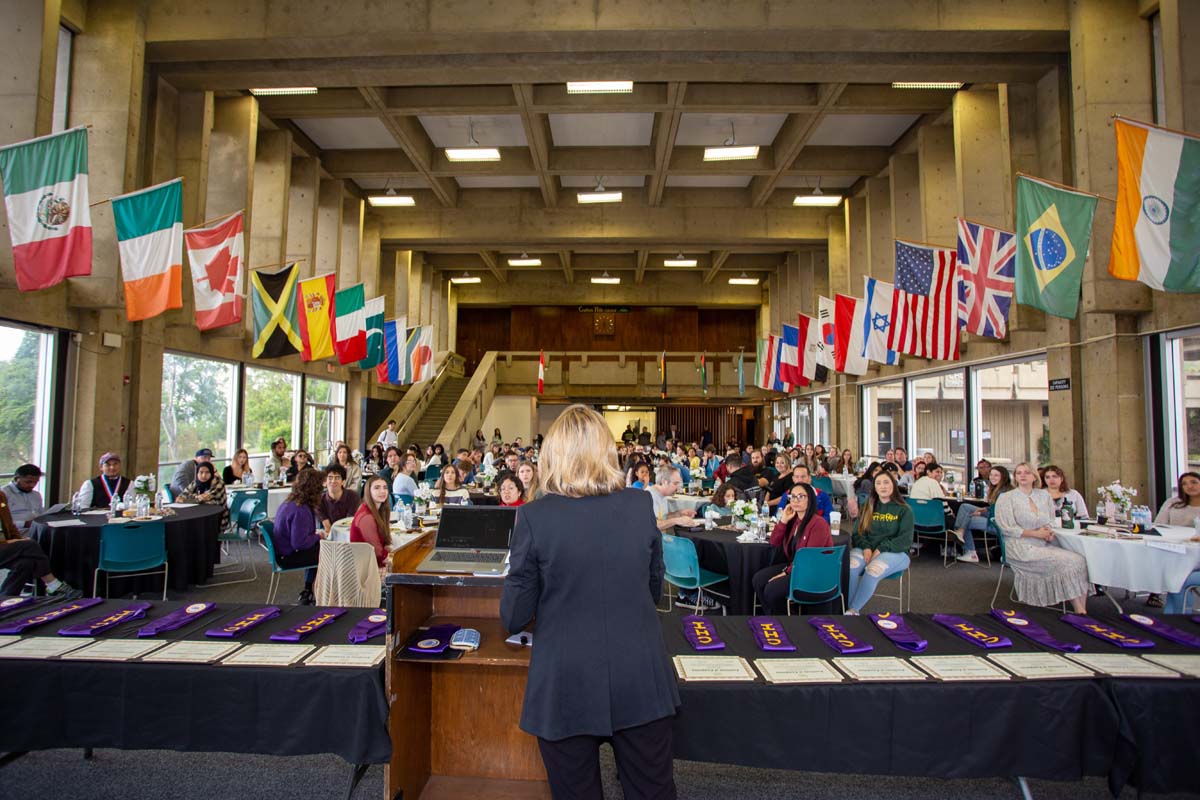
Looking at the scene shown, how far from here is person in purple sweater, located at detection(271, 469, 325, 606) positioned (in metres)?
6.23

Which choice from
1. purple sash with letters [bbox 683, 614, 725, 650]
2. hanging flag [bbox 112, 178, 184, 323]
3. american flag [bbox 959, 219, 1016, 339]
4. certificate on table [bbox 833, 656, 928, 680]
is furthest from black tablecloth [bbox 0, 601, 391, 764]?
american flag [bbox 959, 219, 1016, 339]

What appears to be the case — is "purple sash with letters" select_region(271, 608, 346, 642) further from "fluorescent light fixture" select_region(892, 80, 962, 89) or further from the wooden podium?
"fluorescent light fixture" select_region(892, 80, 962, 89)

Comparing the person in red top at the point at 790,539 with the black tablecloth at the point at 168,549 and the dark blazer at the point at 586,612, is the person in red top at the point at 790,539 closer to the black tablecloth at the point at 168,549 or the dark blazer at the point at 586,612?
the dark blazer at the point at 586,612

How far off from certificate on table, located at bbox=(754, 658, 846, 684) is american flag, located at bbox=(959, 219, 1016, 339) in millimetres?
7536

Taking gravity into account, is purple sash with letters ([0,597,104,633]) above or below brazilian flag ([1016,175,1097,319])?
below

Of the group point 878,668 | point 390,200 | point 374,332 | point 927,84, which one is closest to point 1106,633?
point 878,668

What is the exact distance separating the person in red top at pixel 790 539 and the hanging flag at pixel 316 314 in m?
9.11

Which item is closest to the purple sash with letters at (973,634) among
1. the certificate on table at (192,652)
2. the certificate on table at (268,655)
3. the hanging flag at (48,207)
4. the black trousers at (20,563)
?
the certificate on table at (268,655)

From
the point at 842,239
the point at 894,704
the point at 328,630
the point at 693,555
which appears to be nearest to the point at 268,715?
the point at 328,630

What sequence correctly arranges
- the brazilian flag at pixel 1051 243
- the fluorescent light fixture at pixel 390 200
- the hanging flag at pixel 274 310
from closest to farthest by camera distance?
the brazilian flag at pixel 1051 243 < the hanging flag at pixel 274 310 < the fluorescent light fixture at pixel 390 200

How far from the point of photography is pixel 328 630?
322cm

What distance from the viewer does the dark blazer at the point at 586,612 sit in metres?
Result: 1.91

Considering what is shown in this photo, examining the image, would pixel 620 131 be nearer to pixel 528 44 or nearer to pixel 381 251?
pixel 528 44

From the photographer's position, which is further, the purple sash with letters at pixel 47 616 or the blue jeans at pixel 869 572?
the blue jeans at pixel 869 572
